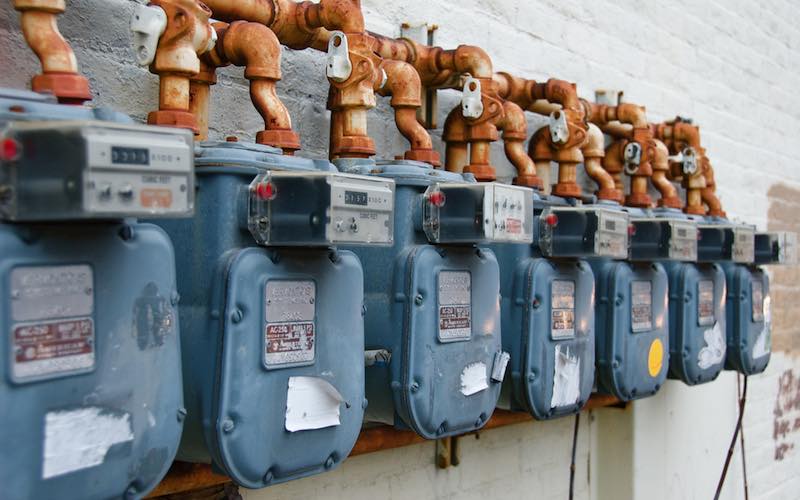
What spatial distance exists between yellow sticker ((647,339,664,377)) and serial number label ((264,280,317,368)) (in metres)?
0.92

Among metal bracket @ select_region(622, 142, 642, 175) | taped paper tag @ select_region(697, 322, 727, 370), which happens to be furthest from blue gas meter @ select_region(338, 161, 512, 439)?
metal bracket @ select_region(622, 142, 642, 175)

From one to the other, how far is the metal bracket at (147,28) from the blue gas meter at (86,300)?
0.59ft

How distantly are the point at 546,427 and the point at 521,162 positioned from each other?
2.19 feet

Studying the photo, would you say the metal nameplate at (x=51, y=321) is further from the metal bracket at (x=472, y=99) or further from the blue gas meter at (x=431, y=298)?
the metal bracket at (x=472, y=99)

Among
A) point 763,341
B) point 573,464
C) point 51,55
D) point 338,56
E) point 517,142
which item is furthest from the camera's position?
point 763,341

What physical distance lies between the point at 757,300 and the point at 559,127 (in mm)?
722

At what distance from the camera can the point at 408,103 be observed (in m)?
1.50

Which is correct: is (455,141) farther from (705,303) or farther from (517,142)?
(705,303)

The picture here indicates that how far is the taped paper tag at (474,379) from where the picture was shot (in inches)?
52.7

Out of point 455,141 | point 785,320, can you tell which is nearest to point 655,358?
point 455,141

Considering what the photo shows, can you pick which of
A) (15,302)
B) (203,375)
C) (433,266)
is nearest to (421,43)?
(433,266)

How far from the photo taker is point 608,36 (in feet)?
7.90

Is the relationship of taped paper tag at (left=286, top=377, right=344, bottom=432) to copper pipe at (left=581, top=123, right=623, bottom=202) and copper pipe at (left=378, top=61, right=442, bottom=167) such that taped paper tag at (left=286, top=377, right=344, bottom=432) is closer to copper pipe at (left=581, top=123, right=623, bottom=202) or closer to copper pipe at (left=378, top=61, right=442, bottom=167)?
copper pipe at (left=378, top=61, right=442, bottom=167)

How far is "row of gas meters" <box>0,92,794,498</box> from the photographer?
0.83m
